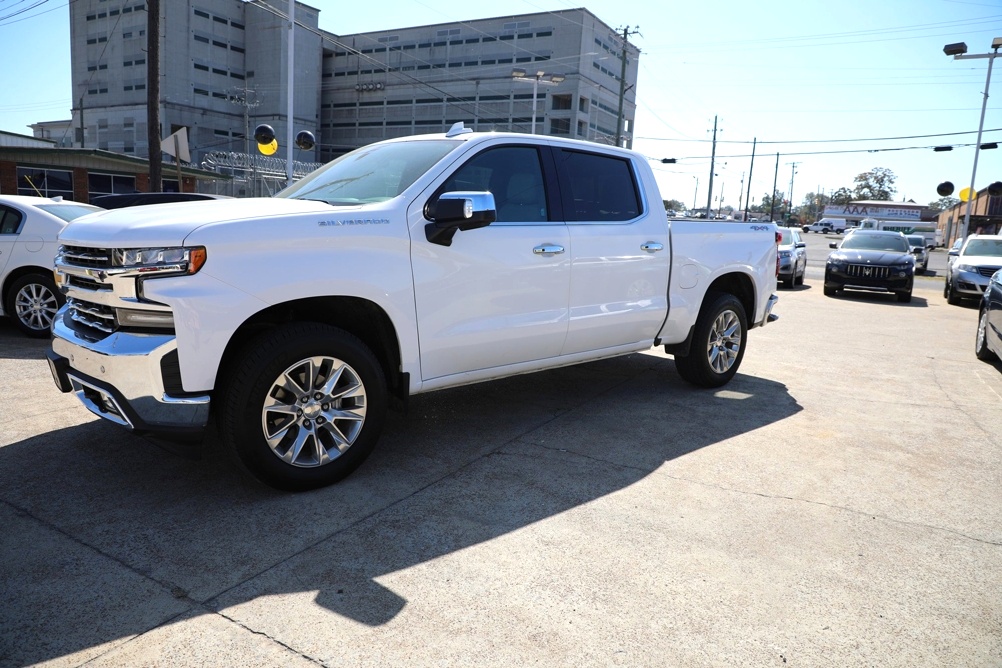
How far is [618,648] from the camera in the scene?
8.56ft

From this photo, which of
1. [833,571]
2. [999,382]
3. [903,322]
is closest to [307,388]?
[833,571]

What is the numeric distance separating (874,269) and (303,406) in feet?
49.3

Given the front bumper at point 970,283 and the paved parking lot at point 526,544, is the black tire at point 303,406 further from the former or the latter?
the front bumper at point 970,283

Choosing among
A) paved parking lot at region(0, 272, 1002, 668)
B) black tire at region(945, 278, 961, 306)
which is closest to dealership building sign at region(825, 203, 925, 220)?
black tire at region(945, 278, 961, 306)

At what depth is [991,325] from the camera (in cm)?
821

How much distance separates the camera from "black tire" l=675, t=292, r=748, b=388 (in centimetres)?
623

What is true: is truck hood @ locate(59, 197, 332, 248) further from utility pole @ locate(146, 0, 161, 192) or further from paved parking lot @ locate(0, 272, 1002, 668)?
utility pole @ locate(146, 0, 161, 192)

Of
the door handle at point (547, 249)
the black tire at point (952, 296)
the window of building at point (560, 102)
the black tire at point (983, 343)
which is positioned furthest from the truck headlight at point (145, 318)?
the window of building at point (560, 102)

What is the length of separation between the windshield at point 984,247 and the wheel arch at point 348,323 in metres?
16.2

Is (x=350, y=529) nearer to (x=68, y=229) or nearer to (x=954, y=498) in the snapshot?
(x=68, y=229)

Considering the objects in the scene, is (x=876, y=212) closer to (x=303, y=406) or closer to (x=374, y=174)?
(x=374, y=174)

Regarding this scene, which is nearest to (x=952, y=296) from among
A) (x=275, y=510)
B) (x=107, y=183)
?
(x=275, y=510)

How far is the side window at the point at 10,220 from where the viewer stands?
779cm

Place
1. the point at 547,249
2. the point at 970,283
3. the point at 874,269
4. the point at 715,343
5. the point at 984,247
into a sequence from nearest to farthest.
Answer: the point at 547,249, the point at 715,343, the point at 970,283, the point at 874,269, the point at 984,247
